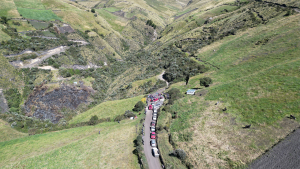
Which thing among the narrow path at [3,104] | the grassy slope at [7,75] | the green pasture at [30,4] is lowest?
the narrow path at [3,104]

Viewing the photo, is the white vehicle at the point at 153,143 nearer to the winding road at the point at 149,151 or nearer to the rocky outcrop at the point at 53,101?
the winding road at the point at 149,151

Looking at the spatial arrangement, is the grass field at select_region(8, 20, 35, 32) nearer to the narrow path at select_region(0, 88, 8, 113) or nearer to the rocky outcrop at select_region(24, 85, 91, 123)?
the rocky outcrop at select_region(24, 85, 91, 123)

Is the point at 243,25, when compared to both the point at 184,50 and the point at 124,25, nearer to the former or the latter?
the point at 184,50

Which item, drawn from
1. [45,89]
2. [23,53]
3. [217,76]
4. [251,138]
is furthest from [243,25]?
[23,53]

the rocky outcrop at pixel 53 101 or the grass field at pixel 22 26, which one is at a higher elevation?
the grass field at pixel 22 26

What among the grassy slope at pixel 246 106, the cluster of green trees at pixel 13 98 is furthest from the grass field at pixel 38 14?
the grassy slope at pixel 246 106

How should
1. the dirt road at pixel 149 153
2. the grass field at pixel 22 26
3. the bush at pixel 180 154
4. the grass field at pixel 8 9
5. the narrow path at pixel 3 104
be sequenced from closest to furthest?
the bush at pixel 180 154 < the dirt road at pixel 149 153 < the narrow path at pixel 3 104 < the grass field at pixel 22 26 < the grass field at pixel 8 9

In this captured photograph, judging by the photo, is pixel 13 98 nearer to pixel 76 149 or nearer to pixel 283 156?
pixel 76 149

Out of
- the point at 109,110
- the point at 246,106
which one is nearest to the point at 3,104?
the point at 109,110

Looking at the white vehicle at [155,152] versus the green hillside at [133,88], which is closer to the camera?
the green hillside at [133,88]
